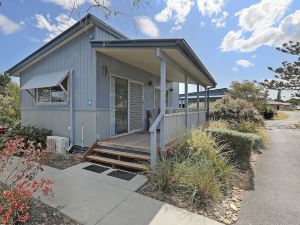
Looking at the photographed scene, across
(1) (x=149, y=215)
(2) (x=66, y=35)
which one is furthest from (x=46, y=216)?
(2) (x=66, y=35)

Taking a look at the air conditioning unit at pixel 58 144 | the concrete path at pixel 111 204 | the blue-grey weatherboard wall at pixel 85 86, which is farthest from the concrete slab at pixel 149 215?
the air conditioning unit at pixel 58 144

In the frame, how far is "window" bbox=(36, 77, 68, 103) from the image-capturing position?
7.96 meters

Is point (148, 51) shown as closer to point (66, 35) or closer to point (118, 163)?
point (66, 35)

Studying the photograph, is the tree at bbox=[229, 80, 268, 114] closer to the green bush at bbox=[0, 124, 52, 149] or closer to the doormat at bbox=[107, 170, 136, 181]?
the green bush at bbox=[0, 124, 52, 149]

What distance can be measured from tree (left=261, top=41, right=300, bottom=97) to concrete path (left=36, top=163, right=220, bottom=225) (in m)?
26.9

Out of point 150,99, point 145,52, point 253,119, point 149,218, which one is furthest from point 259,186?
point 253,119

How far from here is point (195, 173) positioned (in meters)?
4.59

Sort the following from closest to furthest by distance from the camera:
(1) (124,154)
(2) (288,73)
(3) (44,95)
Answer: (1) (124,154)
(3) (44,95)
(2) (288,73)

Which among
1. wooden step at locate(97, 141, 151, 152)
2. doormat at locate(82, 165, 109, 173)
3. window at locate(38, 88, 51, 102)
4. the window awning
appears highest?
the window awning

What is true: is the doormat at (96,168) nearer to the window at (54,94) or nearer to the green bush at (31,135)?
the green bush at (31,135)

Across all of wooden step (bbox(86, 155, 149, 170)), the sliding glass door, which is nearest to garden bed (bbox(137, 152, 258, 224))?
wooden step (bbox(86, 155, 149, 170))

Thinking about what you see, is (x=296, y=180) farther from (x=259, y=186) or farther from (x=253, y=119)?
(x=253, y=119)

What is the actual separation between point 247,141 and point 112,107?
186 inches

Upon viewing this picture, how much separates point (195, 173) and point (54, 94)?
6393mm
